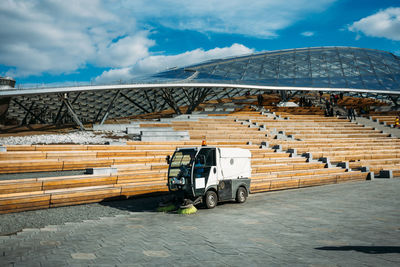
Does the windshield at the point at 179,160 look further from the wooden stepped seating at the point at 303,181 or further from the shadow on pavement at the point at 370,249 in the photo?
the shadow on pavement at the point at 370,249

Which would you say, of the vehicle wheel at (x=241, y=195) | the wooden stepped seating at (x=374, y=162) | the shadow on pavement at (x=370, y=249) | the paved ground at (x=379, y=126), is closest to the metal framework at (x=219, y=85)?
the paved ground at (x=379, y=126)

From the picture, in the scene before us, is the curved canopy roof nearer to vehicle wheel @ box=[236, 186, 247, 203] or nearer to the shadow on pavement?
vehicle wheel @ box=[236, 186, 247, 203]

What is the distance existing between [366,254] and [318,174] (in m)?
11.8

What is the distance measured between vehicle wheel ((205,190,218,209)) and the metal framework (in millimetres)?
14397

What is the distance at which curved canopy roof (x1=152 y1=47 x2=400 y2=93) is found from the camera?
120 feet

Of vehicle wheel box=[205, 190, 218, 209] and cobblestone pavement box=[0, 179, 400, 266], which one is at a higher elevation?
vehicle wheel box=[205, 190, 218, 209]

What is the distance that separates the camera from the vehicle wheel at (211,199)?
30.1 ft

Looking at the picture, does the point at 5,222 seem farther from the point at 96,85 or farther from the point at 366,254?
the point at 96,85

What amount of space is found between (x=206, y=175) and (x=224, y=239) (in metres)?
3.41

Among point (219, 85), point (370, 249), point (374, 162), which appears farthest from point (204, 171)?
point (219, 85)

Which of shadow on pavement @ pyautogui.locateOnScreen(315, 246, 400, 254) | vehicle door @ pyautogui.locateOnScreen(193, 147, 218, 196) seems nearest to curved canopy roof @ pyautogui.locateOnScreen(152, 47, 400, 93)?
vehicle door @ pyautogui.locateOnScreen(193, 147, 218, 196)

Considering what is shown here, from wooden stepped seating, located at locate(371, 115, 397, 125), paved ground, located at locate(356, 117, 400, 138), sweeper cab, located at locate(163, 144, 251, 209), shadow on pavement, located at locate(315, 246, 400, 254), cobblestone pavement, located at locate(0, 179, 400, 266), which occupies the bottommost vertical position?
cobblestone pavement, located at locate(0, 179, 400, 266)

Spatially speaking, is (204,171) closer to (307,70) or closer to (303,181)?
(303,181)

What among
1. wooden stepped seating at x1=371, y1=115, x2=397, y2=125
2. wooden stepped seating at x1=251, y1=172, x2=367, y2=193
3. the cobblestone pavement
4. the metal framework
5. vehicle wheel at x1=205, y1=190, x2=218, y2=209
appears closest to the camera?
the cobblestone pavement
